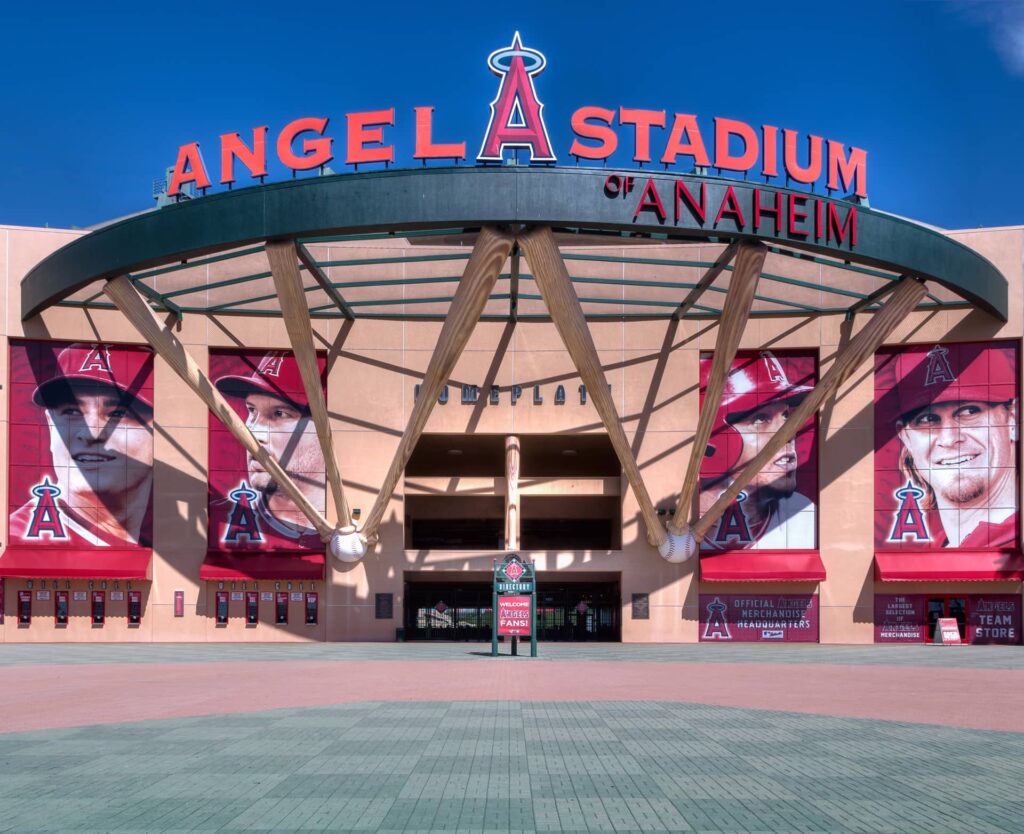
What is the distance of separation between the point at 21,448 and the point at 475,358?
715 inches

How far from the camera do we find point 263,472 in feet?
140

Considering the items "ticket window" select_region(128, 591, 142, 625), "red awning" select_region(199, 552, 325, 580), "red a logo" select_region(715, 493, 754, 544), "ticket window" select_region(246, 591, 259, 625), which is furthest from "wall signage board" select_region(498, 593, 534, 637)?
"ticket window" select_region(128, 591, 142, 625)

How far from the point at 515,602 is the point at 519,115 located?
14977mm

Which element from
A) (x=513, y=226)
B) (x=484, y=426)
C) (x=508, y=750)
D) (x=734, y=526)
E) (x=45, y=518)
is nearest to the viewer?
(x=508, y=750)

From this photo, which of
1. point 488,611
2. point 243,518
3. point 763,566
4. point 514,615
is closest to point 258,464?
point 243,518

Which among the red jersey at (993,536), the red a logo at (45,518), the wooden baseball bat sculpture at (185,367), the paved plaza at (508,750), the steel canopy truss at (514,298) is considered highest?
the steel canopy truss at (514,298)

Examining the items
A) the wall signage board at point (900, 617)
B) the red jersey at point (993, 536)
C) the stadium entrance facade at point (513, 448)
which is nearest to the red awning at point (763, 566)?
the stadium entrance facade at point (513, 448)

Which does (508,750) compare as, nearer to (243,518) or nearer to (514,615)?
(514,615)

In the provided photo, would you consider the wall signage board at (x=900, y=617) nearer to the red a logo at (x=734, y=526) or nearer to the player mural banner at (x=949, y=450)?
the player mural banner at (x=949, y=450)

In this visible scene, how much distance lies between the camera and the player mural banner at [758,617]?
42.2 m

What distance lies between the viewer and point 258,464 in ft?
140

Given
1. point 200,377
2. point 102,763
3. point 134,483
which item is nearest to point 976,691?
point 102,763

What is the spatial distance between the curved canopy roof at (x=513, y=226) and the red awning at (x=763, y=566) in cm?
975

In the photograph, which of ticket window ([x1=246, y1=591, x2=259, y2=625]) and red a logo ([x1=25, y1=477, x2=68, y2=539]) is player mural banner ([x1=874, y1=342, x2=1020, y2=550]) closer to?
ticket window ([x1=246, y1=591, x2=259, y2=625])
